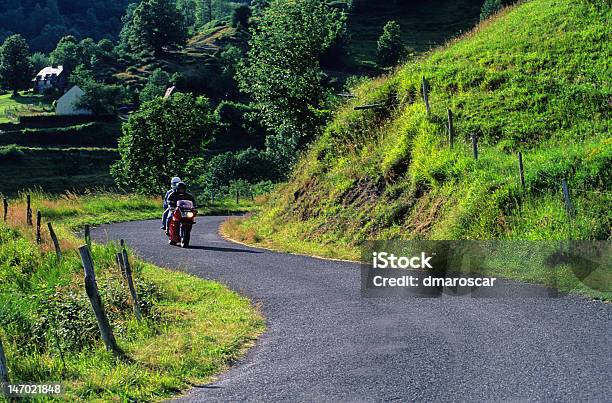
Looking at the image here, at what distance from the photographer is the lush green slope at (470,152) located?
16.6m

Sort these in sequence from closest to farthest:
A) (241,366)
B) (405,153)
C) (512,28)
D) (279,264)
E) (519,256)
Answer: (241,366)
(519,256)
(279,264)
(405,153)
(512,28)

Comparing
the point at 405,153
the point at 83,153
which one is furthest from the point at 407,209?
the point at 83,153

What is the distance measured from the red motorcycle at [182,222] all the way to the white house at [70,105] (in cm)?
9846

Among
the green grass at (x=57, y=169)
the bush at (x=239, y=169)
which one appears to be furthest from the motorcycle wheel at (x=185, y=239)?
the bush at (x=239, y=169)

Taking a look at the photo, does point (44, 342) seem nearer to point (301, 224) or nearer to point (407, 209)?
point (407, 209)

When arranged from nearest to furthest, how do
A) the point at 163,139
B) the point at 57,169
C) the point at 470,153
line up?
1. the point at 470,153
2. the point at 163,139
3. the point at 57,169

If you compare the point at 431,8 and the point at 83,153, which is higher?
the point at 431,8

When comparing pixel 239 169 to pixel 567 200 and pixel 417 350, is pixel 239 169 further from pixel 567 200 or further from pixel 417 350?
pixel 417 350

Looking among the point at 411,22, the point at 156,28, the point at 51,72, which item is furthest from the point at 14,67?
the point at 411,22

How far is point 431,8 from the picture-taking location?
151000 mm

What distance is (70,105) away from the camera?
4535 inches

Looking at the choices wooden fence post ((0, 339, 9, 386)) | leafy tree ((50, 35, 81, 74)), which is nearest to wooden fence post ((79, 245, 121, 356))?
wooden fence post ((0, 339, 9, 386))

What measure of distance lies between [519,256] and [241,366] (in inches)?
308

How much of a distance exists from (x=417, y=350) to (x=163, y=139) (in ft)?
145
